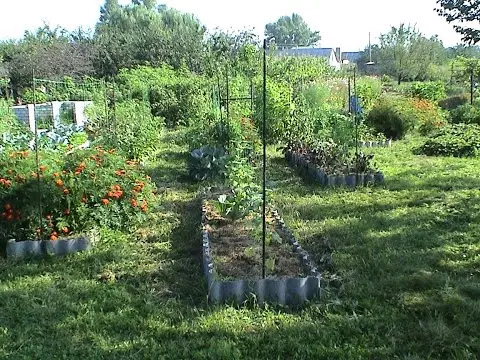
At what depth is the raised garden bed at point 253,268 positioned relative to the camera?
12.8 feet

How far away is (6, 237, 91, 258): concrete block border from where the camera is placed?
5.01 meters

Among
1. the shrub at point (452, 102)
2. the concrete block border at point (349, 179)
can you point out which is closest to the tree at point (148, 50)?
the shrub at point (452, 102)

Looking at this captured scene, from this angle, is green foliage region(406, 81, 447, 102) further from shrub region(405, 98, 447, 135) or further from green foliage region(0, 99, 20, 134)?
green foliage region(0, 99, 20, 134)

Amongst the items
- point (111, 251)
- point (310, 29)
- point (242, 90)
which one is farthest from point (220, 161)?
point (310, 29)

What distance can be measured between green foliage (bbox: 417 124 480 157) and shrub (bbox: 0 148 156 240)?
718 cm

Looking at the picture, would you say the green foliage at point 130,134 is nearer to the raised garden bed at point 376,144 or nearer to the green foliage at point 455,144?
the raised garden bed at point 376,144

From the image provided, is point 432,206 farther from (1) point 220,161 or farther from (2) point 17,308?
(2) point 17,308

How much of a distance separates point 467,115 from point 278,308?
1225cm

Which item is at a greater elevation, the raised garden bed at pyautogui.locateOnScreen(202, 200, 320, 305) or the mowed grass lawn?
the raised garden bed at pyautogui.locateOnScreen(202, 200, 320, 305)

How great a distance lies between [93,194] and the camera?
17.5 ft

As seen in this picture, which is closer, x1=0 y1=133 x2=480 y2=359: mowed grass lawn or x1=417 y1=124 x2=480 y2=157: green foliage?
x1=0 y1=133 x2=480 y2=359: mowed grass lawn

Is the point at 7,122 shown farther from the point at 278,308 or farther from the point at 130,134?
the point at 278,308

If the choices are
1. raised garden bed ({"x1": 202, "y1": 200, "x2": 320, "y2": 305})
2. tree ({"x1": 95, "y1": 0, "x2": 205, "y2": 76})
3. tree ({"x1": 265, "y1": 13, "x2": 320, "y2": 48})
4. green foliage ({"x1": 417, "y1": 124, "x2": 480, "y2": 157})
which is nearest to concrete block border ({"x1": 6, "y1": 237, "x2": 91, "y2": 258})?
raised garden bed ({"x1": 202, "y1": 200, "x2": 320, "y2": 305})

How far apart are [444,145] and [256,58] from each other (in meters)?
10.3
